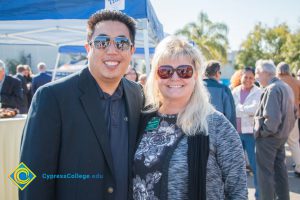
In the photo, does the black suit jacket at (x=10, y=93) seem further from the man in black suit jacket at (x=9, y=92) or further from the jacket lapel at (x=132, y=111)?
the jacket lapel at (x=132, y=111)

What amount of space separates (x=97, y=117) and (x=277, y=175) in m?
3.44

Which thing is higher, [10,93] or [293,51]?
[293,51]

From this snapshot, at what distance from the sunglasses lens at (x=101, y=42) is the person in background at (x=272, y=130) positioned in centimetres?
280

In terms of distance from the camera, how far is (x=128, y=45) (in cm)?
221

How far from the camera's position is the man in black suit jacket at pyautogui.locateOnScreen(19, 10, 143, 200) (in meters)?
1.83

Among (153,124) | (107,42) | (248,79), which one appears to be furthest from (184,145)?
(248,79)

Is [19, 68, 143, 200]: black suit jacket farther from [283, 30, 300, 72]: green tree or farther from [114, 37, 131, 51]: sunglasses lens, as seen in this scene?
[283, 30, 300, 72]: green tree

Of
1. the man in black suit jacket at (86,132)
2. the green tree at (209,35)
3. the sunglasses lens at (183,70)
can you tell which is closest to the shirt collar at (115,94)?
the man in black suit jacket at (86,132)

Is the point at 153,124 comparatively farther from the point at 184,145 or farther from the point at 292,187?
the point at 292,187

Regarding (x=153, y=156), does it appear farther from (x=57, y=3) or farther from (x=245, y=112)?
(x=245, y=112)

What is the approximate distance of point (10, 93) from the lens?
611 centimetres

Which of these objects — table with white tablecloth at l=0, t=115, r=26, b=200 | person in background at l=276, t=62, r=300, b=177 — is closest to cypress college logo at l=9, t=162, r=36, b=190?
table with white tablecloth at l=0, t=115, r=26, b=200

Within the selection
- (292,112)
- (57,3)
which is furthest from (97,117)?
(292,112)

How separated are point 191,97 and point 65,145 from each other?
0.90 metres
